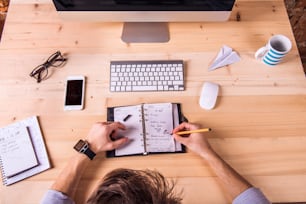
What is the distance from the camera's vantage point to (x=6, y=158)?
818 mm

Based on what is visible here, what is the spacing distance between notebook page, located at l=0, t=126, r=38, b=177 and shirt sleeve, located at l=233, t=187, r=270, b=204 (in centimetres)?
59

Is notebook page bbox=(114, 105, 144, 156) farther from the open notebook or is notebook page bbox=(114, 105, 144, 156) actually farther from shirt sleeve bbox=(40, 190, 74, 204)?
shirt sleeve bbox=(40, 190, 74, 204)

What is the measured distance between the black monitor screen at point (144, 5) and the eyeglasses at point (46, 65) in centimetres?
16

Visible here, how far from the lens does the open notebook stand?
839mm

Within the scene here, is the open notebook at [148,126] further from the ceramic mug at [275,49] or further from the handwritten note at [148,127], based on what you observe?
the ceramic mug at [275,49]

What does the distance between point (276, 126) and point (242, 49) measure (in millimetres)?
301

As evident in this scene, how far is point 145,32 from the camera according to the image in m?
1.01

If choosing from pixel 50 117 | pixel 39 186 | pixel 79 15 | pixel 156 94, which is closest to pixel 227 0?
pixel 156 94

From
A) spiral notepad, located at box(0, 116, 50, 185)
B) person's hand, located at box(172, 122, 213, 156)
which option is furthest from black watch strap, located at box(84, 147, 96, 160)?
person's hand, located at box(172, 122, 213, 156)

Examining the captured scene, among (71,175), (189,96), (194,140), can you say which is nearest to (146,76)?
(189,96)

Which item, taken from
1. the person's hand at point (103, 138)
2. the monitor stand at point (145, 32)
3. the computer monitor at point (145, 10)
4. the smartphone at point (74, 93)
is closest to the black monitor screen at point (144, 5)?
the computer monitor at point (145, 10)

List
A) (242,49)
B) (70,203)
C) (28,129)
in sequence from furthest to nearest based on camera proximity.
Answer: (242,49) → (28,129) → (70,203)

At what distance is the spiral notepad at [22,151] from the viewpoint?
0.80 m

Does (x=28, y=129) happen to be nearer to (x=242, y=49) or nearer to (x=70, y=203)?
(x=70, y=203)
